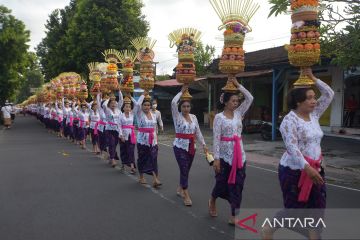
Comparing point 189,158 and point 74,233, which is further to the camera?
point 189,158

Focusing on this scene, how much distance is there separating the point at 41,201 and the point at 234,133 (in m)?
3.46

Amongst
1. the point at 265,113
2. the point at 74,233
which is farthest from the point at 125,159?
the point at 265,113

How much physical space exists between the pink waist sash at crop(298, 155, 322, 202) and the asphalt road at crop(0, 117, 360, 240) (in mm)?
1304

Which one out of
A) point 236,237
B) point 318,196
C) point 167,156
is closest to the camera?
point 318,196

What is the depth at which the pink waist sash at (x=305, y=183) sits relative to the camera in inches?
153

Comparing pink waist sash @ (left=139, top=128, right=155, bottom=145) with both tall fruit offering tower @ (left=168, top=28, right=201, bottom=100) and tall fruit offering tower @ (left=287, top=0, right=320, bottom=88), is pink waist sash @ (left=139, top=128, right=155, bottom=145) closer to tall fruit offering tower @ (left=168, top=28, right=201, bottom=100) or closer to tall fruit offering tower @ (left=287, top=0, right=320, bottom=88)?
tall fruit offering tower @ (left=168, top=28, right=201, bottom=100)

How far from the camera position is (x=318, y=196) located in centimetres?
395

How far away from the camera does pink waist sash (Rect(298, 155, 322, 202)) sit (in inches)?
153

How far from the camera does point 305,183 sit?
3.91m

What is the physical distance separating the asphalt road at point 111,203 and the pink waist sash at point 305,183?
1.30 metres

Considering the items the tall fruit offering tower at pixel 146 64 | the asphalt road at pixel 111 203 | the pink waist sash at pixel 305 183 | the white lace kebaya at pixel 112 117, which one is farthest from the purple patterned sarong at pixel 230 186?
the white lace kebaya at pixel 112 117

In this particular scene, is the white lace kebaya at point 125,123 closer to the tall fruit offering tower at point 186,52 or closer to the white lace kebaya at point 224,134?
the tall fruit offering tower at point 186,52

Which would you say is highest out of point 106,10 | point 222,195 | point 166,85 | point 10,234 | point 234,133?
point 106,10

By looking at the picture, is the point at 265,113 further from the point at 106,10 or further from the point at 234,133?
the point at 234,133
